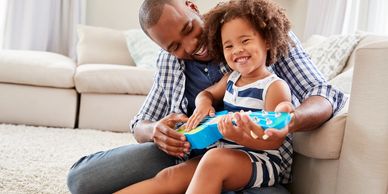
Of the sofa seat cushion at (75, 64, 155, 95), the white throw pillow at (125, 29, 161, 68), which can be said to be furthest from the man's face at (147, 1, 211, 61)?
the white throw pillow at (125, 29, 161, 68)

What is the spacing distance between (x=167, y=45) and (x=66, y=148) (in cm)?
117

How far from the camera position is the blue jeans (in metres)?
1.21

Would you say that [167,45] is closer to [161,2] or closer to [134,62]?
[161,2]

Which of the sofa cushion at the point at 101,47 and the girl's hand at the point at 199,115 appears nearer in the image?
the girl's hand at the point at 199,115

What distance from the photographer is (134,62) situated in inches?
127

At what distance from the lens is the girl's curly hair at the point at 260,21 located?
1.10 m

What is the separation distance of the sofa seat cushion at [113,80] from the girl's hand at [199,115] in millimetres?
1625

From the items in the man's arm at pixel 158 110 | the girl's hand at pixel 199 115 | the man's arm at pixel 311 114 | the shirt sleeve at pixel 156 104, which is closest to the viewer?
the man's arm at pixel 311 114

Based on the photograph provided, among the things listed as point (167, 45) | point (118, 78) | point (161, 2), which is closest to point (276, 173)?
point (167, 45)

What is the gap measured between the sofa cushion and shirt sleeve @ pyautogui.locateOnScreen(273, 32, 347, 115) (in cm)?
217

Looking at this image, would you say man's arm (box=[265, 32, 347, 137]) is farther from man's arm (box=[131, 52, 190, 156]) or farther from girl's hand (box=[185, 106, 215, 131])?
man's arm (box=[131, 52, 190, 156])

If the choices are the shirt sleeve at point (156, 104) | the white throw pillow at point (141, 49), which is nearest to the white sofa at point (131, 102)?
the white throw pillow at point (141, 49)

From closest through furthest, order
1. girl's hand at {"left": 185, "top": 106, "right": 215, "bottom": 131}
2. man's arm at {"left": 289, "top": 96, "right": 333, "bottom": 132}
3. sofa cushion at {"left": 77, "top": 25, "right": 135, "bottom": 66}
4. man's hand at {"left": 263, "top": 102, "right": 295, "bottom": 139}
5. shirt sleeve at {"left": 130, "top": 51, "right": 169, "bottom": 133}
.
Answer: man's hand at {"left": 263, "top": 102, "right": 295, "bottom": 139} < man's arm at {"left": 289, "top": 96, "right": 333, "bottom": 132} < girl's hand at {"left": 185, "top": 106, "right": 215, "bottom": 131} < shirt sleeve at {"left": 130, "top": 51, "right": 169, "bottom": 133} < sofa cushion at {"left": 77, "top": 25, "right": 135, "bottom": 66}

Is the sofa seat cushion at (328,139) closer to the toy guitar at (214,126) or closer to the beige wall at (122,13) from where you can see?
the toy guitar at (214,126)
